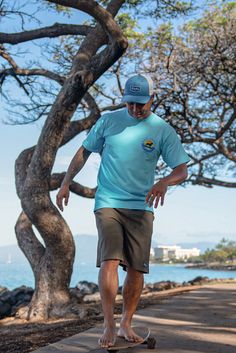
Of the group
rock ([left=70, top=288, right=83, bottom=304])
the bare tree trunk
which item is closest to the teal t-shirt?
the bare tree trunk

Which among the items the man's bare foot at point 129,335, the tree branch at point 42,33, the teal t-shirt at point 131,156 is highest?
the tree branch at point 42,33

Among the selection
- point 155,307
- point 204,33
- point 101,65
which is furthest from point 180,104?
point 155,307

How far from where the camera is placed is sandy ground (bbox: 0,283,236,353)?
536cm

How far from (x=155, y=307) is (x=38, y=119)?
9.49 meters

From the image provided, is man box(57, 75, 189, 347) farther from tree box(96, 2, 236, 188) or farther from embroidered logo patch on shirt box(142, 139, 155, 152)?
tree box(96, 2, 236, 188)

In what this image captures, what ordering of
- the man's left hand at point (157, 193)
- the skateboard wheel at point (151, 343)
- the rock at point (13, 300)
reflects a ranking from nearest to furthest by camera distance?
the man's left hand at point (157, 193) → the skateboard wheel at point (151, 343) → the rock at point (13, 300)

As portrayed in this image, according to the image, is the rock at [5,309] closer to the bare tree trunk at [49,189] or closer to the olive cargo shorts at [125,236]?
the bare tree trunk at [49,189]

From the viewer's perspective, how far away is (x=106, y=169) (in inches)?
188

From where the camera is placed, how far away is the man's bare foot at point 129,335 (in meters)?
4.82

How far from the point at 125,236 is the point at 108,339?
0.71 meters

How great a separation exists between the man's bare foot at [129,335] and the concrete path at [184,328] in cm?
9

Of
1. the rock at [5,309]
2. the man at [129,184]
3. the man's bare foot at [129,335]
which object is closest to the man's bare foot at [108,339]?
the man at [129,184]

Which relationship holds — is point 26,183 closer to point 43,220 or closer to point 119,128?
point 43,220

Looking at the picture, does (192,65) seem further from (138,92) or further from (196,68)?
(138,92)
